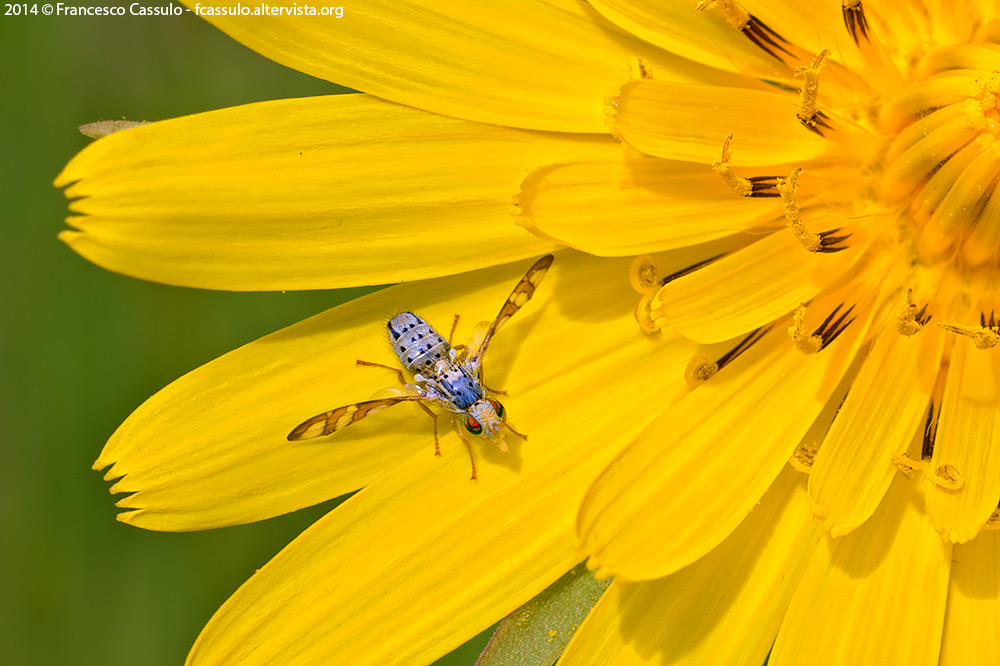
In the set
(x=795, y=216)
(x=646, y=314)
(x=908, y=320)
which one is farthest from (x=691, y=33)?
(x=908, y=320)

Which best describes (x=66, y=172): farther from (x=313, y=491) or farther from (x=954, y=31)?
(x=954, y=31)

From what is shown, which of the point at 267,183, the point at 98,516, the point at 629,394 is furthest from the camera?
the point at 98,516

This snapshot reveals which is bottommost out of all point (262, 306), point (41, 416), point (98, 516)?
point (98, 516)

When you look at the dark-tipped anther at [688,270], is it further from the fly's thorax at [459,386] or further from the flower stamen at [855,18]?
the flower stamen at [855,18]

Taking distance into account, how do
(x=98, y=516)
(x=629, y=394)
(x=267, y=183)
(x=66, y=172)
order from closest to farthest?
(x=66, y=172), (x=267, y=183), (x=629, y=394), (x=98, y=516)

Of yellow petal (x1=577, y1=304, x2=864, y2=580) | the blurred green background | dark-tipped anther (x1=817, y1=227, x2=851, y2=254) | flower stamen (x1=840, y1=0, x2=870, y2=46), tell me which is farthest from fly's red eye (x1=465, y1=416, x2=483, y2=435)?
the blurred green background

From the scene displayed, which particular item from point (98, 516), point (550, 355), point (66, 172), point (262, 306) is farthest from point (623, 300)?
point (98, 516)

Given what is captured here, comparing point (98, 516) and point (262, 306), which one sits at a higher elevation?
point (262, 306)

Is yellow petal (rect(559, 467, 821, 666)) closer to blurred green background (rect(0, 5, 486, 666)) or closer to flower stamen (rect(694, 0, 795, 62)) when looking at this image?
flower stamen (rect(694, 0, 795, 62))

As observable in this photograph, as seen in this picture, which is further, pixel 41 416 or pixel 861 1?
pixel 41 416
